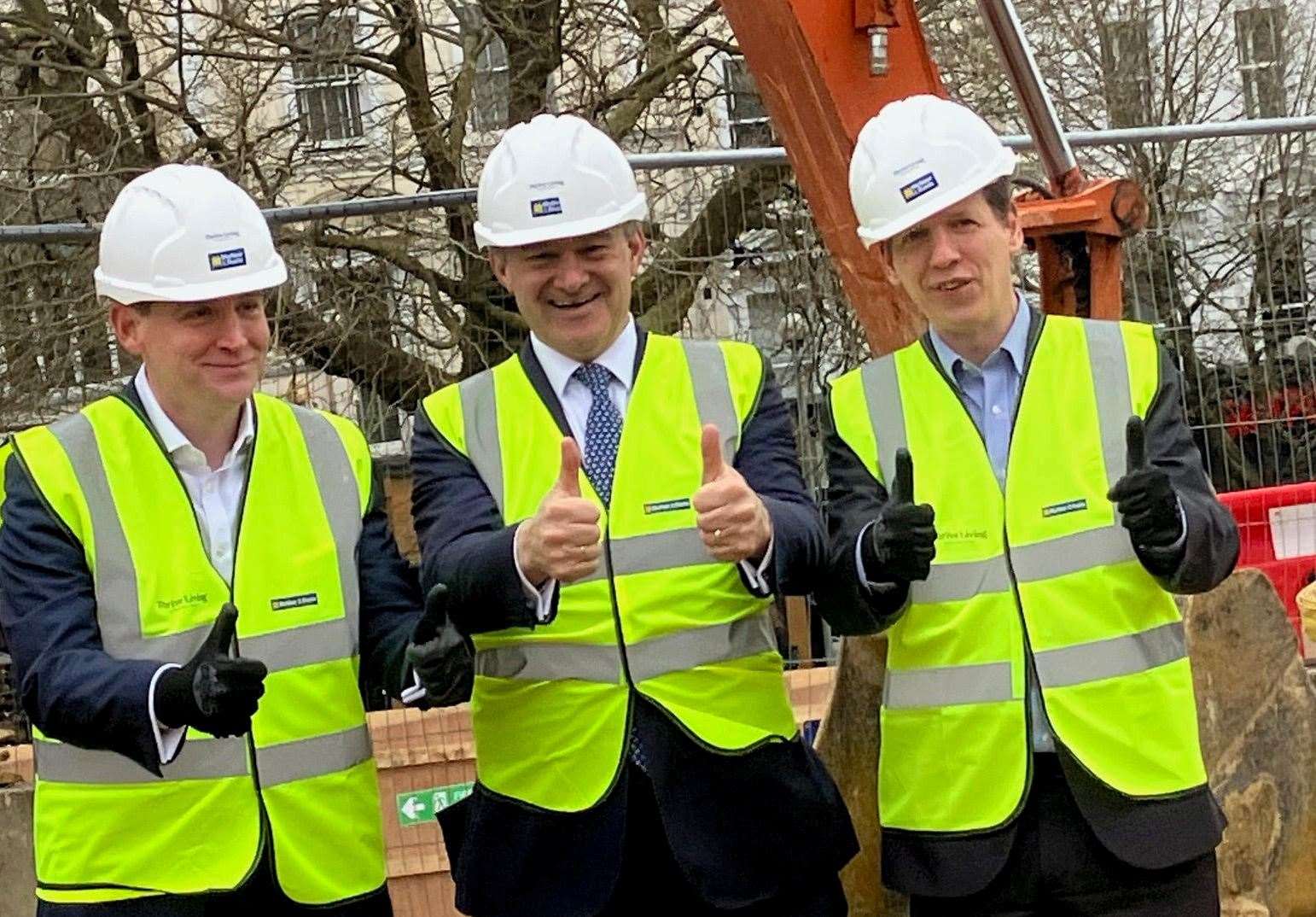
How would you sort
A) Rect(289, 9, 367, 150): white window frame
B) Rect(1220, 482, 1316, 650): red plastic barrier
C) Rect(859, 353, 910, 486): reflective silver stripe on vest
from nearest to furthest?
1. Rect(859, 353, 910, 486): reflective silver stripe on vest
2. Rect(1220, 482, 1316, 650): red plastic barrier
3. Rect(289, 9, 367, 150): white window frame

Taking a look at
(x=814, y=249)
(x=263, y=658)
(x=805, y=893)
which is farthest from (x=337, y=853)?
(x=814, y=249)

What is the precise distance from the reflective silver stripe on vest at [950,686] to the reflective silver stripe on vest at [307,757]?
1.00 m

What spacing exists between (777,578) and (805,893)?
0.59m

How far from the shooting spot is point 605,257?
3.54 metres

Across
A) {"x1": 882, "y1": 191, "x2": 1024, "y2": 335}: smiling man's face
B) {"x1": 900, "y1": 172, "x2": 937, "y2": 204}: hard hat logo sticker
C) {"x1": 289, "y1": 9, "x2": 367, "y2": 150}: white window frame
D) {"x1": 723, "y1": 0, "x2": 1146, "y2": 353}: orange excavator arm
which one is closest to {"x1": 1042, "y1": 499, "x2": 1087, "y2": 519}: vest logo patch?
{"x1": 882, "y1": 191, "x2": 1024, "y2": 335}: smiling man's face

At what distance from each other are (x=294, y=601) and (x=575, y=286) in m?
0.77

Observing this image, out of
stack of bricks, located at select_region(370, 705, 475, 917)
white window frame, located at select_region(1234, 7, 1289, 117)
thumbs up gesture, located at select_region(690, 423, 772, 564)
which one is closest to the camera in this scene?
thumbs up gesture, located at select_region(690, 423, 772, 564)

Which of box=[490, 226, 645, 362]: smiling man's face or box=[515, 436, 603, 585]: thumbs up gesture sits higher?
box=[490, 226, 645, 362]: smiling man's face

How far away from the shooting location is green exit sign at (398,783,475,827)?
252 inches

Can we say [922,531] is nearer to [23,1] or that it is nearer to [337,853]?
[337,853]

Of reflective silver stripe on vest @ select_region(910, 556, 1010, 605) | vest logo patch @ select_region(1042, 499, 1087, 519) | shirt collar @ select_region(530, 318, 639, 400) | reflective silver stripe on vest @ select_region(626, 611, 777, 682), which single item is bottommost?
reflective silver stripe on vest @ select_region(626, 611, 777, 682)

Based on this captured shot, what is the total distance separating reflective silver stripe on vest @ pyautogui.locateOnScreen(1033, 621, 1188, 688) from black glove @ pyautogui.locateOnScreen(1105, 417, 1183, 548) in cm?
25

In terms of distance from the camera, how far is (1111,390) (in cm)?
348

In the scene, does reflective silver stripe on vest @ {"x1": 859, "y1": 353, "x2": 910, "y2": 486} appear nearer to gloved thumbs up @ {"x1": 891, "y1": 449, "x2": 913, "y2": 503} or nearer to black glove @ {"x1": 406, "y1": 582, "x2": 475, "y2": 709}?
gloved thumbs up @ {"x1": 891, "y1": 449, "x2": 913, "y2": 503}
